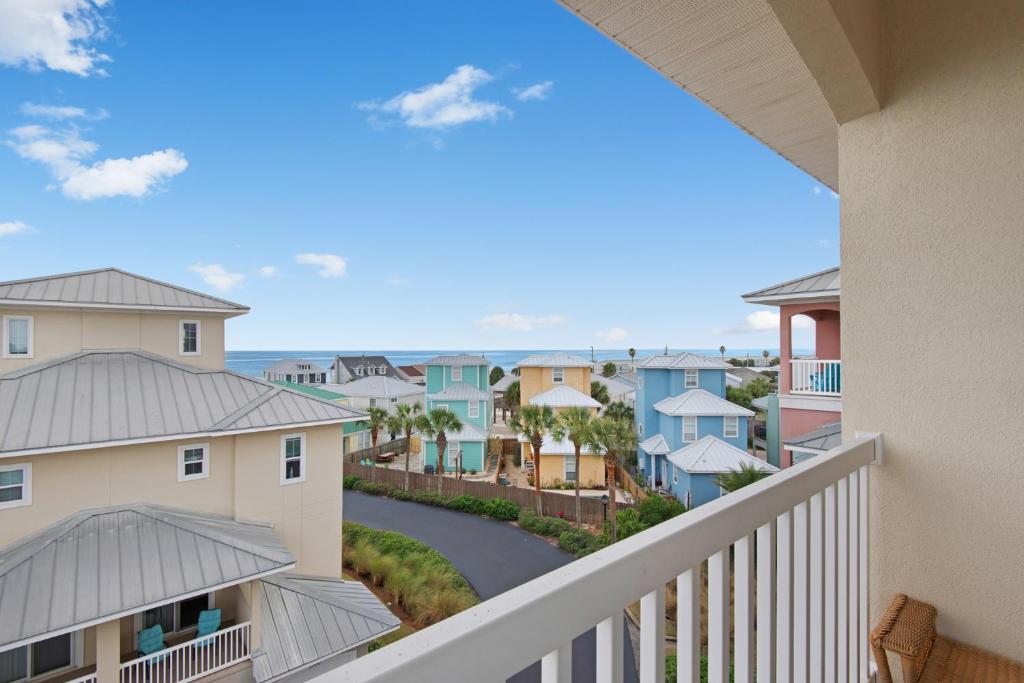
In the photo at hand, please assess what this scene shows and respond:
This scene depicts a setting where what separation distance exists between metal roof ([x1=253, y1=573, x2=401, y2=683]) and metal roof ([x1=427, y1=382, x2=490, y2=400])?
268 inches

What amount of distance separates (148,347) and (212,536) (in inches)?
115

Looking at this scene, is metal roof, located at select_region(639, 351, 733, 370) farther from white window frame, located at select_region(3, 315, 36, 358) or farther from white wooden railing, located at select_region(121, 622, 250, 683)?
white window frame, located at select_region(3, 315, 36, 358)

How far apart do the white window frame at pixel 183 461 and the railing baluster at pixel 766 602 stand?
6.01 m

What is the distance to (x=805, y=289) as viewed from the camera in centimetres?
526

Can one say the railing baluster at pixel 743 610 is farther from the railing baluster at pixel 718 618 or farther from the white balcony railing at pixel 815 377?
the white balcony railing at pixel 815 377

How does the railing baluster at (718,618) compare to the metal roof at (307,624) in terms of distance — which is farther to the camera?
the metal roof at (307,624)

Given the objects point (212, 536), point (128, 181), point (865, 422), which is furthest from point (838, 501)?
point (128, 181)

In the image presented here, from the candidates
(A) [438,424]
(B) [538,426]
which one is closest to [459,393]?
(A) [438,424]

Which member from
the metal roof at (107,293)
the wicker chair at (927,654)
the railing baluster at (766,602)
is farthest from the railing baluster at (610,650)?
the metal roof at (107,293)

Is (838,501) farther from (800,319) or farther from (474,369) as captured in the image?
(474,369)

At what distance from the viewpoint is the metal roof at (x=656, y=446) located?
9.92 meters

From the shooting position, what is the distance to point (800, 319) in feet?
18.8

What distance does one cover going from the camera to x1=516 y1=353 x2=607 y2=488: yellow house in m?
10.9

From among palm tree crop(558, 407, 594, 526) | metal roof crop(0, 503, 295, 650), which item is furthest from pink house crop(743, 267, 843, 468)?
metal roof crop(0, 503, 295, 650)
